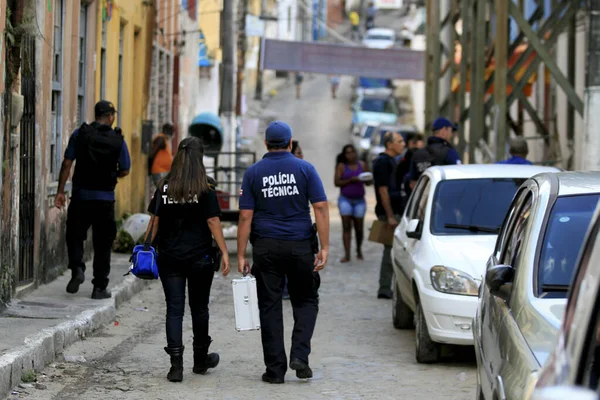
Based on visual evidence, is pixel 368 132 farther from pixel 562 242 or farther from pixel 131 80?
pixel 562 242

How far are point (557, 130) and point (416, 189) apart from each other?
1433cm

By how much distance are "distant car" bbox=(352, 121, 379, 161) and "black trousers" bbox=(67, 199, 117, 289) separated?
1286 inches

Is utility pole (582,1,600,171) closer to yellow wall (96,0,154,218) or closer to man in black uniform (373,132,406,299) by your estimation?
man in black uniform (373,132,406,299)

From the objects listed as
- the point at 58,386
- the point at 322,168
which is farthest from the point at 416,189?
the point at 322,168

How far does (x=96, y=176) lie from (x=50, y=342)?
2.61 m

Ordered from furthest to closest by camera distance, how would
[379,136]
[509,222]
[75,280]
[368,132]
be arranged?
[368,132]
[379,136]
[75,280]
[509,222]

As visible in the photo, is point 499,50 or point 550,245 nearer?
point 550,245

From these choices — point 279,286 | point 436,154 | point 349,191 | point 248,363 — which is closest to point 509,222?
point 279,286

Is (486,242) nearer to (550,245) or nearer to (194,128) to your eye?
(550,245)

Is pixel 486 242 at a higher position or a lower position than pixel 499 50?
lower

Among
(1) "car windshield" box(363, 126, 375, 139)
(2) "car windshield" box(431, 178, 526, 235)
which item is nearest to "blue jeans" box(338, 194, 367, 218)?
(2) "car windshield" box(431, 178, 526, 235)

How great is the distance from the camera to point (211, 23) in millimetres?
37625

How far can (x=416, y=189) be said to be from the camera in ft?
36.8

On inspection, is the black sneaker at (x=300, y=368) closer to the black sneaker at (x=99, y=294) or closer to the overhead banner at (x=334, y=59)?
the black sneaker at (x=99, y=294)
